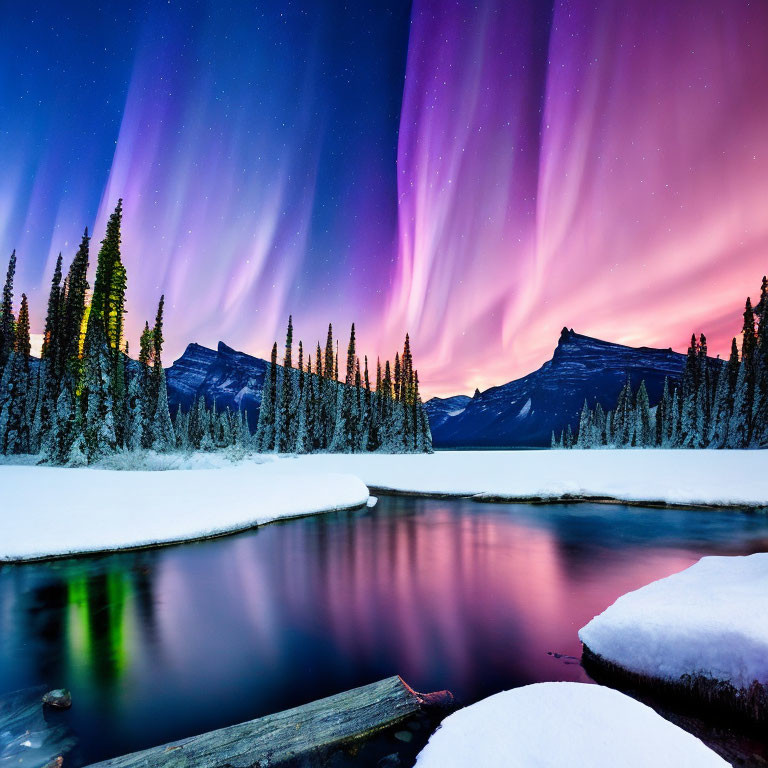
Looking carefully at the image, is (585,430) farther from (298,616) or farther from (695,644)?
(695,644)

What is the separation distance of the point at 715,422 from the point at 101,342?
78893 mm

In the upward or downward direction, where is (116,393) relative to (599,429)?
upward

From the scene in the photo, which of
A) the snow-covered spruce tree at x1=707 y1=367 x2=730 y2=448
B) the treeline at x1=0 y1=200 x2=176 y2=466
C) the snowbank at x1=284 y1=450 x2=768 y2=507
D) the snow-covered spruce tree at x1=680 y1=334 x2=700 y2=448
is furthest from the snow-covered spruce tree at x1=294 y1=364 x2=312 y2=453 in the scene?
the snow-covered spruce tree at x1=680 y1=334 x2=700 y2=448

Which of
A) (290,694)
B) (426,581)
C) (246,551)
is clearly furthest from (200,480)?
(290,694)

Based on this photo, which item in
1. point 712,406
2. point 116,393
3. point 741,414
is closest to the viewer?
point 116,393

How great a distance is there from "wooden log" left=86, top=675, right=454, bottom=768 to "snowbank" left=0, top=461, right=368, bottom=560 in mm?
10082

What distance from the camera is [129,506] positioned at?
13.6 m

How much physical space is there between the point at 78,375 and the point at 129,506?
17.5 m

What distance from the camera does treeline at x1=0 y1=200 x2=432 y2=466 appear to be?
24.8 m

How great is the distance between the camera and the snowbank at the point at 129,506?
11.2 meters

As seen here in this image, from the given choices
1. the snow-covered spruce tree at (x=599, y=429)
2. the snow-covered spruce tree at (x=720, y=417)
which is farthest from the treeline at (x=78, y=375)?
the snow-covered spruce tree at (x=599, y=429)

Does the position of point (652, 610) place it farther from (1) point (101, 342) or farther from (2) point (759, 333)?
(2) point (759, 333)

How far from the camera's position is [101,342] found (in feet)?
81.7

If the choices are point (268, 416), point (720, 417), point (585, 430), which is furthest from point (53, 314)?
point (585, 430)
